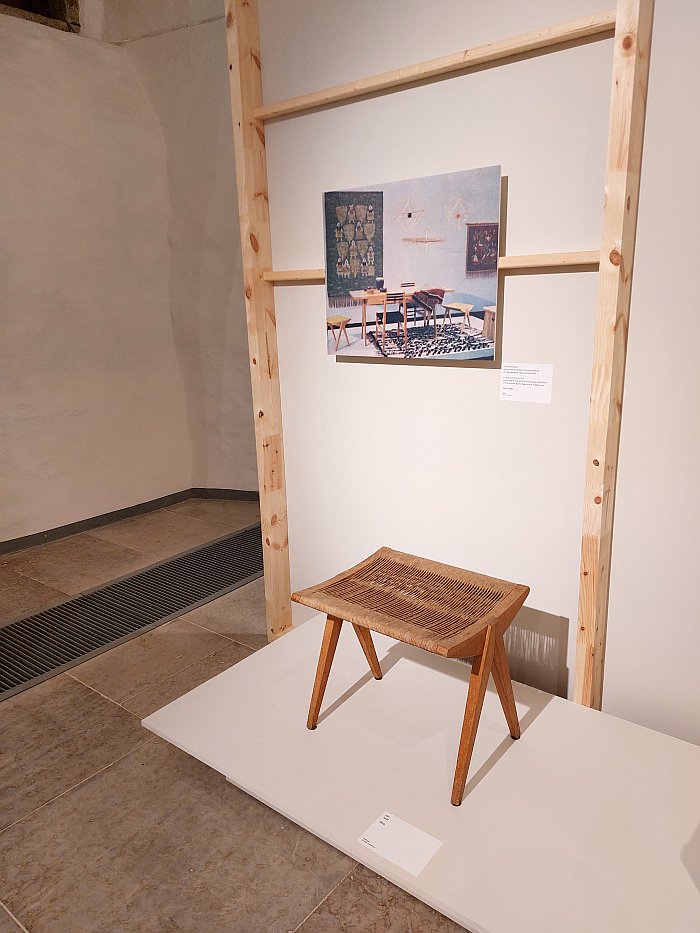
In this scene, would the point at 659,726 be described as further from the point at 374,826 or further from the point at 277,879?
the point at 277,879

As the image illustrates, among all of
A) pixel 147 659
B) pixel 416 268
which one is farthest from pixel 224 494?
pixel 416 268

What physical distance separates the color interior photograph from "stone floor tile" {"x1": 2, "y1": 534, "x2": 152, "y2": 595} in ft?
1.62

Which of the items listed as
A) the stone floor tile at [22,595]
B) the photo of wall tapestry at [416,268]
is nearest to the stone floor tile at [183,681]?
the stone floor tile at [22,595]

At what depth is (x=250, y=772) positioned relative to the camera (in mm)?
1845

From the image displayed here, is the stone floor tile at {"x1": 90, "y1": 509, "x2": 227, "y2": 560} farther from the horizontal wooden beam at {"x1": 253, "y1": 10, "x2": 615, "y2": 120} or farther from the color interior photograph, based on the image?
the horizontal wooden beam at {"x1": 253, "y1": 10, "x2": 615, "y2": 120}

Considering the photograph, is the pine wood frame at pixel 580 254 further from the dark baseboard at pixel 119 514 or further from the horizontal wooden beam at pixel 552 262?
the dark baseboard at pixel 119 514

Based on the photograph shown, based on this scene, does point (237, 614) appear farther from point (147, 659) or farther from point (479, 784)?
point (479, 784)

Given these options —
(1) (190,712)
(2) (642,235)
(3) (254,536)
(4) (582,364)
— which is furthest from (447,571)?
(3) (254,536)

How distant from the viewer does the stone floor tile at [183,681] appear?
2.41 metres

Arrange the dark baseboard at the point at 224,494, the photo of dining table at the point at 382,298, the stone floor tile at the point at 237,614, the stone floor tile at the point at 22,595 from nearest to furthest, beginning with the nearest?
the photo of dining table at the point at 382,298 < the stone floor tile at the point at 237,614 < the stone floor tile at the point at 22,595 < the dark baseboard at the point at 224,494

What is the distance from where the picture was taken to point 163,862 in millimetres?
1716

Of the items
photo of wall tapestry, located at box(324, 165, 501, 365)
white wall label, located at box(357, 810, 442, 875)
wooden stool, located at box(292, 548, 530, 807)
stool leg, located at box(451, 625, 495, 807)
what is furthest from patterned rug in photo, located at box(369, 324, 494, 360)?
white wall label, located at box(357, 810, 442, 875)

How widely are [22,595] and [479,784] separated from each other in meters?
2.48

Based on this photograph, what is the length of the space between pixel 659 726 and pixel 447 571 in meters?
0.75
